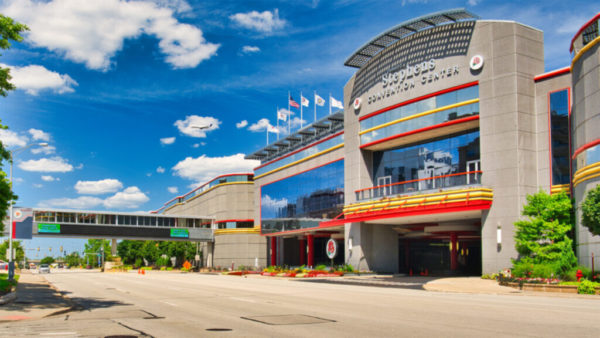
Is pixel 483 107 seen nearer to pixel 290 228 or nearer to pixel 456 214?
pixel 456 214

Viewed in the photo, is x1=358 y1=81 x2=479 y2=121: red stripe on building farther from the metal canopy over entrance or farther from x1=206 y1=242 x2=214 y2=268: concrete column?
x1=206 y1=242 x2=214 y2=268: concrete column

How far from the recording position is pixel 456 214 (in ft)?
133

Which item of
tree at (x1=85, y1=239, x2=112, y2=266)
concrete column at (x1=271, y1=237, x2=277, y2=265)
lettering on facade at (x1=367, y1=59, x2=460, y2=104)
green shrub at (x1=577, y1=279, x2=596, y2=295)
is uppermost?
lettering on facade at (x1=367, y1=59, x2=460, y2=104)

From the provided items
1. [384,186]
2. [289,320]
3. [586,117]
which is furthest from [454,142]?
[289,320]

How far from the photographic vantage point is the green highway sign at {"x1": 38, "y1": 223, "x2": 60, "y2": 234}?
7812cm

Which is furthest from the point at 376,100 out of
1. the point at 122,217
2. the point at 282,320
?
the point at 122,217

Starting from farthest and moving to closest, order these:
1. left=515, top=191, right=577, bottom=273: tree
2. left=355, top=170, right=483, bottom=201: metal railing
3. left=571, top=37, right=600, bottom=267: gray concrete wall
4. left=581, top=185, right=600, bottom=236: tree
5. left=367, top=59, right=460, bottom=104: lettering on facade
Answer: left=367, top=59, right=460, bottom=104: lettering on facade, left=355, top=170, right=483, bottom=201: metal railing, left=515, top=191, right=577, bottom=273: tree, left=571, top=37, right=600, bottom=267: gray concrete wall, left=581, top=185, right=600, bottom=236: tree

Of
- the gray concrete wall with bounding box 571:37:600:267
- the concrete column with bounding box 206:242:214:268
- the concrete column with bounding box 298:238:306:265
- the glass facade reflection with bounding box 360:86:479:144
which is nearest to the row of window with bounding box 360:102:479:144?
the glass facade reflection with bounding box 360:86:479:144

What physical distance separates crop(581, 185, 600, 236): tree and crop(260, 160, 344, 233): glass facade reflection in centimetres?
3051

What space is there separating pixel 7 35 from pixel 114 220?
67.9m

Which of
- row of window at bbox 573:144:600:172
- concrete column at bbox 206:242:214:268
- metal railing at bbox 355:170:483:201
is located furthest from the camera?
concrete column at bbox 206:242:214:268

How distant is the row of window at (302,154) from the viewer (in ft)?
188

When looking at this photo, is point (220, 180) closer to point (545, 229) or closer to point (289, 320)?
point (545, 229)

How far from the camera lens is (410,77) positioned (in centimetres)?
4466
